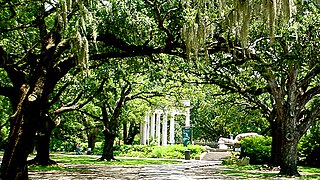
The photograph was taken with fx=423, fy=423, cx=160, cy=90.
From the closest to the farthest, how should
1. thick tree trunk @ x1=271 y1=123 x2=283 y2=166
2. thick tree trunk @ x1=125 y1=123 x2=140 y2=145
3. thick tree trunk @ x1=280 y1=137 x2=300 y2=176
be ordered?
thick tree trunk @ x1=280 y1=137 x2=300 y2=176 < thick tree trunk @ x1=271 y1=123 x2=283 y2=166 < thick tree trunk @ x1=125 y1=123 x2=140 y2=145

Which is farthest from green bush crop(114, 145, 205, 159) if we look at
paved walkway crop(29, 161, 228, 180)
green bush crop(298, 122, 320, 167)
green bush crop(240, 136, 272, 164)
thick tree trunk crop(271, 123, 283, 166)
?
paved walkway crop(29, 161, 228, 180)

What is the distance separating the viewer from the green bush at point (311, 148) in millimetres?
21844

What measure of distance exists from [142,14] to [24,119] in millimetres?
3644

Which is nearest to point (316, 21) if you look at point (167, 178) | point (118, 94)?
point (167, 178)

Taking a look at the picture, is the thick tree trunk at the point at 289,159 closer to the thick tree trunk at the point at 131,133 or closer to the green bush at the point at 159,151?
the green bush at the point at 159,151

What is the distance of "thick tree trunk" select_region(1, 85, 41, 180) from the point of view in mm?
8945

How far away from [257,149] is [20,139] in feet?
51.7

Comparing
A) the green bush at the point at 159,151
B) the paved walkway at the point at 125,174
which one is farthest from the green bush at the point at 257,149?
the green bush at the point at 159,151

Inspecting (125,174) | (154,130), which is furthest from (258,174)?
(154,130)

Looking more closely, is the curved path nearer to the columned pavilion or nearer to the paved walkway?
the paved walkway

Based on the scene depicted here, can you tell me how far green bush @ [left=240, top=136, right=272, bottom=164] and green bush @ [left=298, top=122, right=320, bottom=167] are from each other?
5.94ft

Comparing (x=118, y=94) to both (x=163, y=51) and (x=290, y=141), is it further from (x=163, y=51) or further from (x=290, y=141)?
(x=163, y=51)

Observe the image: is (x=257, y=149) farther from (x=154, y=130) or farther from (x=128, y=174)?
(x=154, y=130)

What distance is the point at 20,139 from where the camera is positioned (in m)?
9.00
